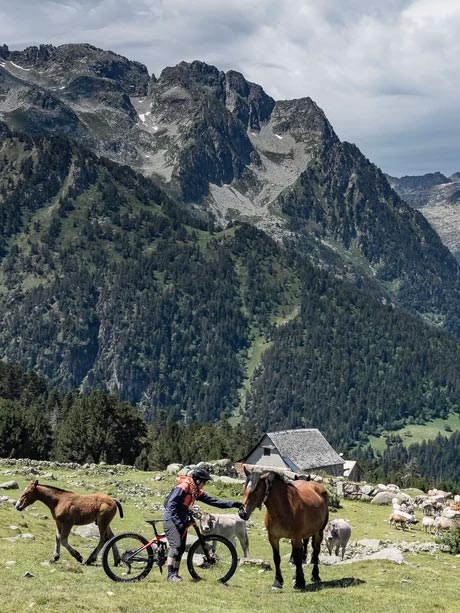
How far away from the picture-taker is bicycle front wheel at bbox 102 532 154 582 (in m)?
19.8

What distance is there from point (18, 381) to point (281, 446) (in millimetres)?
108258

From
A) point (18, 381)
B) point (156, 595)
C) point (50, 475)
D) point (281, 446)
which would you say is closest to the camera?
point (156, 595)

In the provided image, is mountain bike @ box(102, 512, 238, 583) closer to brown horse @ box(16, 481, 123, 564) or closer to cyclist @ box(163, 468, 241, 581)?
cyclist @ box(163, 468, 241, 581)

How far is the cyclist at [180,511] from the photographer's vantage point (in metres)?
19.5

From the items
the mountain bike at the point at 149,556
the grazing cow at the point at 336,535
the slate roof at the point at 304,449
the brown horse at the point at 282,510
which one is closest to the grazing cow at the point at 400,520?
the grazing cow at the point at 336,535

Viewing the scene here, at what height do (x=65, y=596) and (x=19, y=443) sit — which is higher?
(x=65, y=596)

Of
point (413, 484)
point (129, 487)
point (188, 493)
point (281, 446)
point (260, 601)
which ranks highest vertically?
point (188, 493)

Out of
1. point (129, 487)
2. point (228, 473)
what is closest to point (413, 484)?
point (228, 473)

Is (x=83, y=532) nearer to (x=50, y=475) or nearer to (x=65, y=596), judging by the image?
(x=65, y=596)

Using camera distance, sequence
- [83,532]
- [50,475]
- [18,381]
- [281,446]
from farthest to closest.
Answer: [18,381] → [281,446] → [50,475] → [83,532]

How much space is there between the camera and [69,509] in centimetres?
2272

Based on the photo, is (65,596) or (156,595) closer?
(65,596)

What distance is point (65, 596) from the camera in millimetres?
15945

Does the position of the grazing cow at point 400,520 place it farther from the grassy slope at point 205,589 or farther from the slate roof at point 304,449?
the slate roof at point 304,449
